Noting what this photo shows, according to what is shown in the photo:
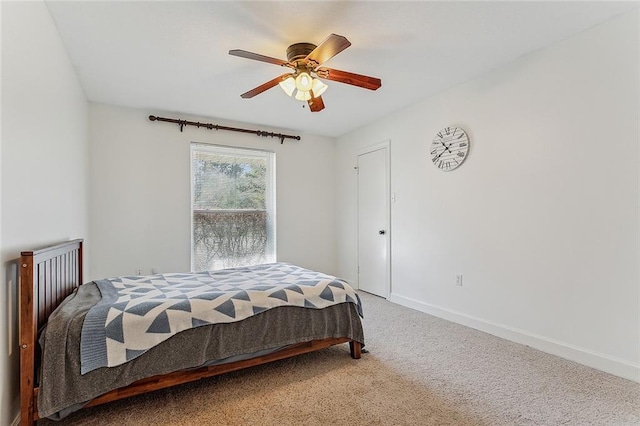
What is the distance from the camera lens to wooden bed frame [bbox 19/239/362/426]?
1550 millimetres

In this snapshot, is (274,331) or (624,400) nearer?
(624,400)

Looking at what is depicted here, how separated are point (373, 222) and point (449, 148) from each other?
5.00ft

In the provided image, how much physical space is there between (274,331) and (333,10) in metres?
2.18

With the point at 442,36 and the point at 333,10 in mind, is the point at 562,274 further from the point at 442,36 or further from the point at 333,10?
the point at 333,10

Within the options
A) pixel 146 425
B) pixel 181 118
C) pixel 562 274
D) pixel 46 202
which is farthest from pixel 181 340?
pixel 181 118

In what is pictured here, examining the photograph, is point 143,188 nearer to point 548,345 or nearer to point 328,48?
point 328,48

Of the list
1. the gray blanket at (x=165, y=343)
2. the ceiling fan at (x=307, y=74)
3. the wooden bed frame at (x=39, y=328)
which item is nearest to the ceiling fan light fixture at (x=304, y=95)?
the ceiling fan at (x=307, y=74)

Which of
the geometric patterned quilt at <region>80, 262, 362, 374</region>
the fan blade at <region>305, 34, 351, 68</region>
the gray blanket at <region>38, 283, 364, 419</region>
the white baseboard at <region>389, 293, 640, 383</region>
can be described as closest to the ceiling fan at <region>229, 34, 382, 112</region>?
the fan blade at <region>305, 34, 351, 68</region>

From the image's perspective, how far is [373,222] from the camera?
4.52 metres

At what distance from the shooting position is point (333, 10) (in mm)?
2057

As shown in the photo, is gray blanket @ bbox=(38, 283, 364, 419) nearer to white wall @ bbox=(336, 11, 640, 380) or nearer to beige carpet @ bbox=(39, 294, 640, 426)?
beige carpet @ bbox=(39, 294, 640, 426)

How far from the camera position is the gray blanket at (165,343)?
5.25ft

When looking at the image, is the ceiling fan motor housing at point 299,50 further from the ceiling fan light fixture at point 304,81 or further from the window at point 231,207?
the window at point 231,207

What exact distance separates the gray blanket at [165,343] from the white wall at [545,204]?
1.49m
